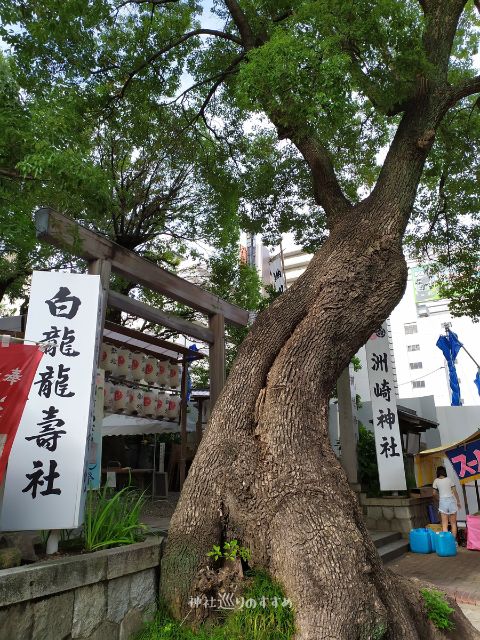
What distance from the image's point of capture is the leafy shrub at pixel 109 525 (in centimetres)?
407

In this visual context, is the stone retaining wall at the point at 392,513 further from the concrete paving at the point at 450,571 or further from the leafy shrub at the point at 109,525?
the leafy shrub at the point at 109,525

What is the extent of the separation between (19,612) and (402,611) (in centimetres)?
315

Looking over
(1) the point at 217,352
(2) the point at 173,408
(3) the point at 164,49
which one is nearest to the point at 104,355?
(1) the point at 217,352

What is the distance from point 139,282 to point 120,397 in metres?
2.48

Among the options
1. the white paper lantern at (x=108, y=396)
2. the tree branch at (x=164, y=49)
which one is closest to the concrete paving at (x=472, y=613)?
the white paper lantern at (x=108, y=396)

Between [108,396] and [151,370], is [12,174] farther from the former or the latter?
[151,370]

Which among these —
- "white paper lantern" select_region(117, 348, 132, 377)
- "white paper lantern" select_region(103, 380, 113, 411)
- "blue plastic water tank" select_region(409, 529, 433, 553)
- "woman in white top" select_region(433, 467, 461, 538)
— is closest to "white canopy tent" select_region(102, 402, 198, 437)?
"white paper lantern" select_region(103, 380, 113, 411)

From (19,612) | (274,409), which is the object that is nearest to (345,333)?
(274,409)

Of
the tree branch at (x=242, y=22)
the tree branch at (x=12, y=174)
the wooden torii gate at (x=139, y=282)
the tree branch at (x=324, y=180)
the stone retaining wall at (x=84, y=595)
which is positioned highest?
the tree branch at (x=242, y=22)

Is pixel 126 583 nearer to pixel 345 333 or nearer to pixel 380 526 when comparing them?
pixel 345 333

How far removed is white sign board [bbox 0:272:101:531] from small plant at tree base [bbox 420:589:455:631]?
11.7 ft

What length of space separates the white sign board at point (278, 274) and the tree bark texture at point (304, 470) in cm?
630

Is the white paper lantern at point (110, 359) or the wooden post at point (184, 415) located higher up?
the white paper lantern at point (110, 359)

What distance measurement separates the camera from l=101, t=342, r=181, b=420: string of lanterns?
26.6 ft
